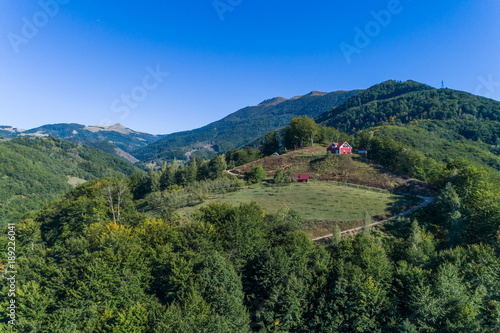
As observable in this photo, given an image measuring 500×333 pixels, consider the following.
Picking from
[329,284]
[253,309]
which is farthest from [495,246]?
[253,309]

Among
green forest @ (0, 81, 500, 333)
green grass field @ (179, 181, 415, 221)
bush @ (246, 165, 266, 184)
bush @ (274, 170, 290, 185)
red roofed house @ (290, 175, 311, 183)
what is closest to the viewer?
green forest @ (0, 81, 500, 333)

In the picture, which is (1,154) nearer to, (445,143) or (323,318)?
(323,318)

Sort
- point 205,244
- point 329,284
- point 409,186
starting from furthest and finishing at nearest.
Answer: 1. point 409,186
2. point 205,244
3. point 329,284

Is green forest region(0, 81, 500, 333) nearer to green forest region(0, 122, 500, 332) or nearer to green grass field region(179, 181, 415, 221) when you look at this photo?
green forest region(0, 122, 500, 332)

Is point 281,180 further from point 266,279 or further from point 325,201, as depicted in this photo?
point 266,279

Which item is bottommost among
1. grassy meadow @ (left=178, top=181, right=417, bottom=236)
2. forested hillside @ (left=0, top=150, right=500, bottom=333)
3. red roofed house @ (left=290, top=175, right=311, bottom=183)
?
forested hillside @ (left=0, top=150, right=500, bottom=333)

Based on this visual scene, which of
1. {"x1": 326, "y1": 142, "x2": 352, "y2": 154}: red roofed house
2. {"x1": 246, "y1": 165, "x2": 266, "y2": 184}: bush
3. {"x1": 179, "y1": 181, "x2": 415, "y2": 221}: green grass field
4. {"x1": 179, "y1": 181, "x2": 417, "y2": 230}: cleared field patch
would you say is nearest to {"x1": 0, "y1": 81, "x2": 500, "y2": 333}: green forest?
{"x1": 179, "y1": 181, "x2": 417, "y2": 230}: cleared field patch

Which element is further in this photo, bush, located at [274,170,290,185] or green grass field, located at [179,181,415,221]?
bush, located at [274,170,290,185]

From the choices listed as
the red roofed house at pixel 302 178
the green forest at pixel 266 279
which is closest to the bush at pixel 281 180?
the red roofed house at pixel 302 178
